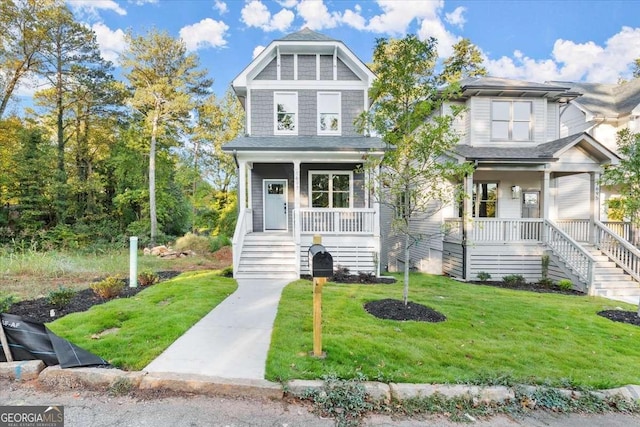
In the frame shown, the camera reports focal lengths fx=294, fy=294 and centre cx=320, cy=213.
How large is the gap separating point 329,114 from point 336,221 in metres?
4.60

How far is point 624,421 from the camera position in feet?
9.32

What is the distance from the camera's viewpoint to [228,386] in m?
3.02

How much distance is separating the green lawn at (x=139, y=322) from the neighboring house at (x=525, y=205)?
20.7ft

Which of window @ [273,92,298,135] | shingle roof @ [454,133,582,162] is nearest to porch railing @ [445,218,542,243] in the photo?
shingle roof @ [454,133,582,162]

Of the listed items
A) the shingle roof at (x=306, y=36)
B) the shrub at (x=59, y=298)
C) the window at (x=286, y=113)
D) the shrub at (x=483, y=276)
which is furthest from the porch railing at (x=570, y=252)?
A: the shrub at (x=59, y=298)

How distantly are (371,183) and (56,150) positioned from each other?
2003 centimetres

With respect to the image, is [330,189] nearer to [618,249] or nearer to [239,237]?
[239,237]

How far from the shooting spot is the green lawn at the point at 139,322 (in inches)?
146

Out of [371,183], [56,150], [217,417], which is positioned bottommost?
[217,417]

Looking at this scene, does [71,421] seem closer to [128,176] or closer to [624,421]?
[624,421]

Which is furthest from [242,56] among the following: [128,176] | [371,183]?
[371,183]

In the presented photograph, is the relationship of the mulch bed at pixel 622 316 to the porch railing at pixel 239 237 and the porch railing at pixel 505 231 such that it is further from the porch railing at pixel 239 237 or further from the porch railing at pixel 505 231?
the porch railing at pixel 239 237

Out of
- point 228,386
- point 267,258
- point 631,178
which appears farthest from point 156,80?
point 631,178

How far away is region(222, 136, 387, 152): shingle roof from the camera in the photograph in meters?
9.51
